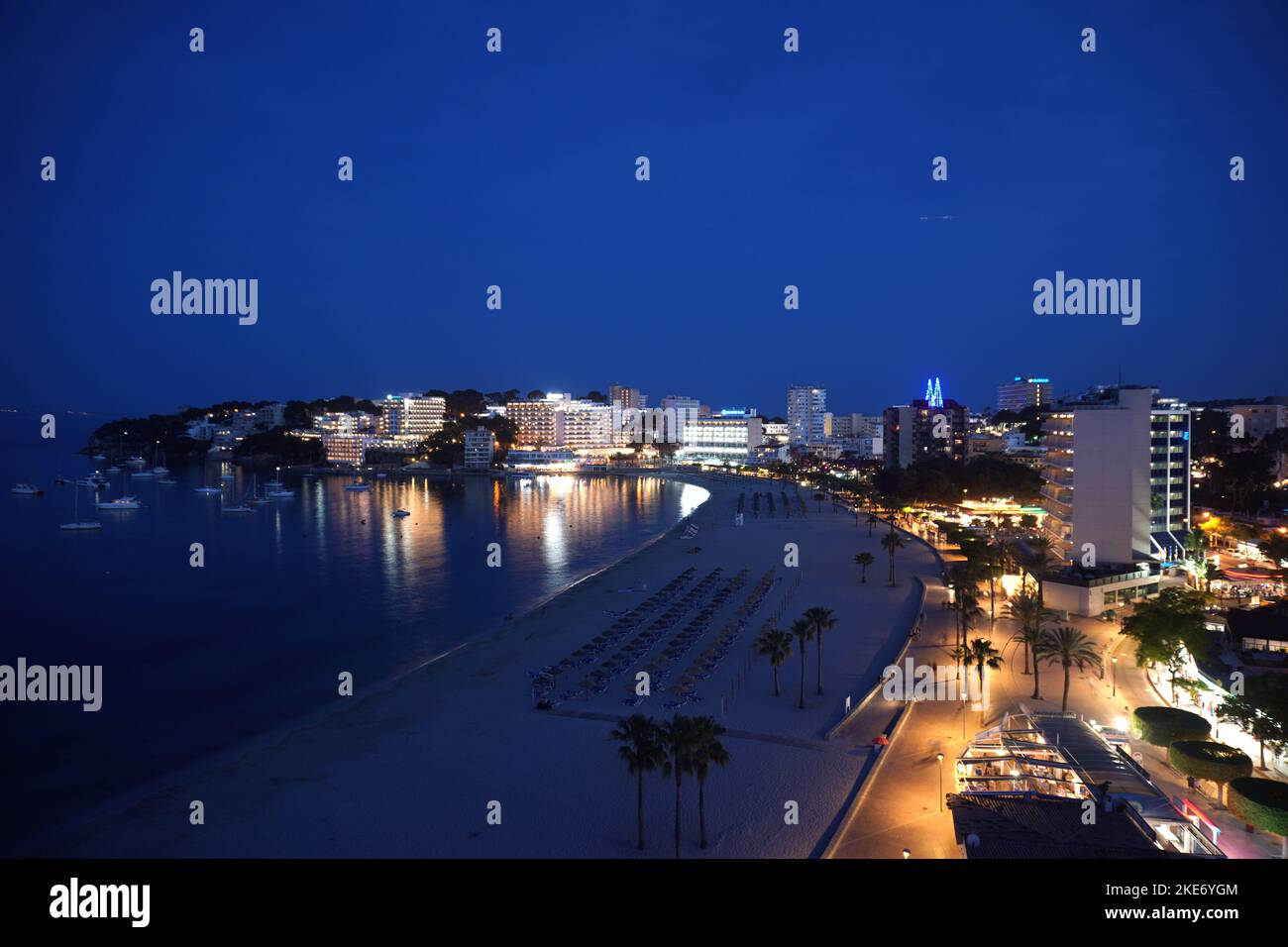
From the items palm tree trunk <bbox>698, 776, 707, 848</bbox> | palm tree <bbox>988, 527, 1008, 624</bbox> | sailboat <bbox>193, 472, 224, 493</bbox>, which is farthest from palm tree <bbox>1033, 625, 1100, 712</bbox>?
sailboat <bbox>193, 472, 224, 493</bbox>

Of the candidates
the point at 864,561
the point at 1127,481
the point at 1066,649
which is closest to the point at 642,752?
the point at 1066,649

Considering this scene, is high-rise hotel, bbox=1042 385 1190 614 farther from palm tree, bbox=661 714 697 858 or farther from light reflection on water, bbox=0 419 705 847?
palm tree, bbox=661 714 697 858

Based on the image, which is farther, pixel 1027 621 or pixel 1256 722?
pixel 1027 621

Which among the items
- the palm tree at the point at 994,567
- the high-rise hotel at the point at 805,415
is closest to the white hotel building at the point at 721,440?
the high-rise hotel at the point at 805,415

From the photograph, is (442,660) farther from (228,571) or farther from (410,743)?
(228,571)

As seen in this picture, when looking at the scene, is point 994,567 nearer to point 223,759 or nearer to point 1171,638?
point 1171,638
